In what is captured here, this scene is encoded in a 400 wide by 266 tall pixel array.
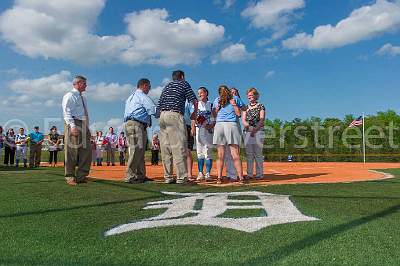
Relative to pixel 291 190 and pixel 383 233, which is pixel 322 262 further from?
pixel 291 190

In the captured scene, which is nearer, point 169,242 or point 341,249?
point 341,249

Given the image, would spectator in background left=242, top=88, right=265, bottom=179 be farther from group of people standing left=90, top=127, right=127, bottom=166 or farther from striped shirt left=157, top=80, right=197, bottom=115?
group of people standing left=90, top=127, right=127, bottom=166

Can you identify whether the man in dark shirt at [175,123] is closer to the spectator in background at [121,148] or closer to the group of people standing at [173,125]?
the group of people standing at [173,125]

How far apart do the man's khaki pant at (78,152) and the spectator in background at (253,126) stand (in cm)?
329

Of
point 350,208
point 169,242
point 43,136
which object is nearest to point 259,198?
point 350,208

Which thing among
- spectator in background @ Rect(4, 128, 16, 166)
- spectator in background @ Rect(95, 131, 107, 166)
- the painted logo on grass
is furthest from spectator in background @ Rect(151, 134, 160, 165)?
the painted logo on grass

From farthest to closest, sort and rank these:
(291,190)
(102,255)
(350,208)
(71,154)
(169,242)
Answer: (71,154), (291,190), (350,208), (169,242), (102,255)

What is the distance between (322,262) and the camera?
2689 millimetres

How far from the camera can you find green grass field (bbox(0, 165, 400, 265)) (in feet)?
9.15

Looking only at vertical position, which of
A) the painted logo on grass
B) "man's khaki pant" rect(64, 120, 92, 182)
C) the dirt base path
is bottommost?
the painted logo on grass

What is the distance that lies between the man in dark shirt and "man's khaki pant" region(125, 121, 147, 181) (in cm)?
48

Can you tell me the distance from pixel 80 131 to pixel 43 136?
10.3m

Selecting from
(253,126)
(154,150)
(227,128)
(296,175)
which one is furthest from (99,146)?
(227,128)

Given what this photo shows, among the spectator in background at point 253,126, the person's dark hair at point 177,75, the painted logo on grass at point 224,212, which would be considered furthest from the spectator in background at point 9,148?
the painted logo on grass at point 224,212
